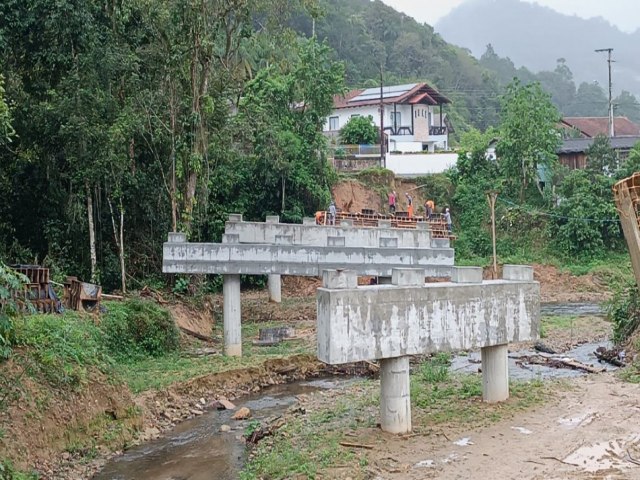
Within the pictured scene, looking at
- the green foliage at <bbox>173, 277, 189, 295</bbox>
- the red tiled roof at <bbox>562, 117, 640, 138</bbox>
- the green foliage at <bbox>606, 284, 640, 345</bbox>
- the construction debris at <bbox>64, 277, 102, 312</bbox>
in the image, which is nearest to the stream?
the green foliage at <bbox>606, 284, 640, 345</bbox>

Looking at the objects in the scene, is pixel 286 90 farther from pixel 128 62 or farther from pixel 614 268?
pixel 614 268

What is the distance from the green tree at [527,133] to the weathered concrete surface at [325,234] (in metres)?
19.9

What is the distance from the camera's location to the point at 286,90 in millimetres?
44688

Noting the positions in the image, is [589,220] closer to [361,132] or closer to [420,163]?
[420,163]

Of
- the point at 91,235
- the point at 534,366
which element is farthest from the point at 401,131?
the point at 534,366

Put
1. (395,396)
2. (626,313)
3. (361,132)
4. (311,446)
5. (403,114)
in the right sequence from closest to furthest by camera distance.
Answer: (311,446), (395,396), (626,313), (361,132), (403,114)

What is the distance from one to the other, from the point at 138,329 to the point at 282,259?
564 cm

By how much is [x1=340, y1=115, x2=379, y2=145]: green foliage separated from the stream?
32.4 m

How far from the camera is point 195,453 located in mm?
17391

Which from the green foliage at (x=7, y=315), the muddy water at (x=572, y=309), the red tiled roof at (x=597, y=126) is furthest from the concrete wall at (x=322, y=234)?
the red tiled roof at (x=597, y=126)

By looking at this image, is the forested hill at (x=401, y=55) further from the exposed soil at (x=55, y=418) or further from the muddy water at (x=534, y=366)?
the exposed soil at (x=55, y=418)

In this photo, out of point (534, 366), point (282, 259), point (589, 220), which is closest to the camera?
point (534, 366)

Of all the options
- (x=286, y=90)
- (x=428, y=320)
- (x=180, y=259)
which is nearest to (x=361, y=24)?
(x=286, y=90)

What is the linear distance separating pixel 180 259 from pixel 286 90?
831 inches
